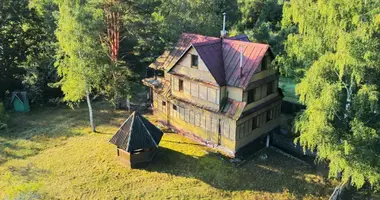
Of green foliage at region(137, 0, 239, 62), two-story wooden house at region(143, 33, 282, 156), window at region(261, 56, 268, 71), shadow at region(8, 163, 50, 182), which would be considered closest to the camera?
shadow at region(8, 163, 50, 182)

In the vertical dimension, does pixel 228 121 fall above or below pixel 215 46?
below

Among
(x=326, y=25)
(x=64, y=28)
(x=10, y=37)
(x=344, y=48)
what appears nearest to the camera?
(x=344, y=48)

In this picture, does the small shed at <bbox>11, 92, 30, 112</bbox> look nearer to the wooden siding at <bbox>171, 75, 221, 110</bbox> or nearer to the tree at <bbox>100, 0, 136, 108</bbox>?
the tree at <bbox>100, 0, 136, 108</bbox>

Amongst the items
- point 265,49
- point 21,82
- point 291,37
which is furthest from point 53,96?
point 291,37

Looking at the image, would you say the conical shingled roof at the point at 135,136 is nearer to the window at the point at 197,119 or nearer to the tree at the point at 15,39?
the window at the point at 197,119

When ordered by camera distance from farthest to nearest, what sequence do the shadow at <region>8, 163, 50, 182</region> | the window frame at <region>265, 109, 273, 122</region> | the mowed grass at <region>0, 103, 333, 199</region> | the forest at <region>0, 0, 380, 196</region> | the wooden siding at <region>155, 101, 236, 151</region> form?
the window frame at <region>265, 109, 273, 122</region>
the wooden siding at <region>155, 101, 236, 151</region>
the shadow at <region>8, 163, 50, 182</region>
the mowed grass at <region>0, 103, 333, 199</region>
the forest at <region>0, 0, 380, 196</region>

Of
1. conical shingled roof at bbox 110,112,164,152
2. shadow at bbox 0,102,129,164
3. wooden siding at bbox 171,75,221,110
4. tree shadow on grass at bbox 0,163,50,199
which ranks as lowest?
tree shadow on grass at bbox 0,163,50,199

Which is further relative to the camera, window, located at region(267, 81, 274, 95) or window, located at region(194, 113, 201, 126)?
window, located at region(194, 113, 201, 126)

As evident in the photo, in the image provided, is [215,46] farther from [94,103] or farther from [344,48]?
[94,103]

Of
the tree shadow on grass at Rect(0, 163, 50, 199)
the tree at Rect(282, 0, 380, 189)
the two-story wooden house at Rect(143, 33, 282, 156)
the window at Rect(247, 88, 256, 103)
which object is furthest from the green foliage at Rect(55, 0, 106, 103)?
the tree at Rect(282, 0, 380, 189)
